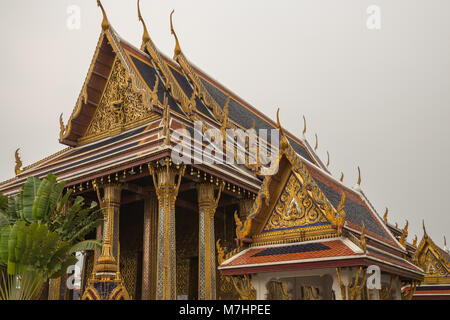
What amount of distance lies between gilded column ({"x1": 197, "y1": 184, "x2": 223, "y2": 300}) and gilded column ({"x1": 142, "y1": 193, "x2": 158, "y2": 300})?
3.73 feet

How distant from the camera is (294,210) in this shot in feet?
19.1

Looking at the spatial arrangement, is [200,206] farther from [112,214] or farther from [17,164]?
[17,164]

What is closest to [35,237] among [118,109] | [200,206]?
[200,206]

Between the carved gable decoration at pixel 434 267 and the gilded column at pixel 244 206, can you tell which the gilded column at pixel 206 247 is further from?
the carved gable decoration at pixel 434 267

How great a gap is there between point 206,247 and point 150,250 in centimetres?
136

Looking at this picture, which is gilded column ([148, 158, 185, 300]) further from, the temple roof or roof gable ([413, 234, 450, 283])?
roof gable ([413, 234, 450, 283])

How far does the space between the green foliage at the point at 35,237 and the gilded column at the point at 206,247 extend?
2.41 m

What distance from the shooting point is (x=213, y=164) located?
11.2m

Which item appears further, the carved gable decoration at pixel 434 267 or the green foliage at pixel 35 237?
the carved gable decoration at pixel 434 267

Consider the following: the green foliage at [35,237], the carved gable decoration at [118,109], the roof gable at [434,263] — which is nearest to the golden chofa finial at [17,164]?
the carved gable decoration at [118,109]

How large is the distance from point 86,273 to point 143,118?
5341mm

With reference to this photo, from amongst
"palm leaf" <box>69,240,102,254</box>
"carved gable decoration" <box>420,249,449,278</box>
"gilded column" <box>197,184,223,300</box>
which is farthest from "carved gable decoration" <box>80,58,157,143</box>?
"carved gable decoration" <box>420,249,449,278</box>

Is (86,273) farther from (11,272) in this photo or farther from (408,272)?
(408,272)

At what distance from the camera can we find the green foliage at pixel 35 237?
916 centimetres
